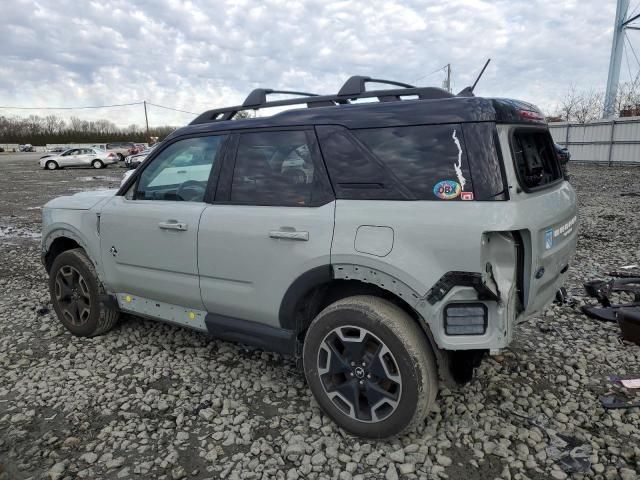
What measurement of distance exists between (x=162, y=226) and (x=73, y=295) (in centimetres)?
151

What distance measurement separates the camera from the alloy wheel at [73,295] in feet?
13.6

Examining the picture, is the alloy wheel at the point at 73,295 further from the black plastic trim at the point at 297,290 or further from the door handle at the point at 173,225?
the black plastic trim at the point at 297,290

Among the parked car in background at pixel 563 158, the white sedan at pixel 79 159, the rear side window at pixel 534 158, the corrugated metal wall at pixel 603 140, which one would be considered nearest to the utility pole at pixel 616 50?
the corrugated metal wall at pixel 603 140

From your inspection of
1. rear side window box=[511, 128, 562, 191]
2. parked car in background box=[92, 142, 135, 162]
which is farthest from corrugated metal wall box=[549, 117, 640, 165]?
parked car in background box=[92, 142, 135, 162]

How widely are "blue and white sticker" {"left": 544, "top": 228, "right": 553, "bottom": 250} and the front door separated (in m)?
2.15

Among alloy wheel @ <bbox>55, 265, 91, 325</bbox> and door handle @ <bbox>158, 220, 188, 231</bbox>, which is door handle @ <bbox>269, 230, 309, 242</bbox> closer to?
door handle @ <bbox>158, 220, 188, 231</bbox>

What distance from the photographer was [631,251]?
269 inches

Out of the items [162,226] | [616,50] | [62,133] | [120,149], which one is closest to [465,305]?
[162,226]

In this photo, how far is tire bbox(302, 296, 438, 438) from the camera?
2.48 metres

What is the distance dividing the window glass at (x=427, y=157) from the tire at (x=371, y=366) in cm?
70

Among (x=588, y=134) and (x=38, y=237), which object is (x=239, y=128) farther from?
(x=588, y=134)

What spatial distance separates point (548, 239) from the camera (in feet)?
8.43

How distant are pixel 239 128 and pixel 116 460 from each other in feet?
7.11

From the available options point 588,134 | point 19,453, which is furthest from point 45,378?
point 588,134
